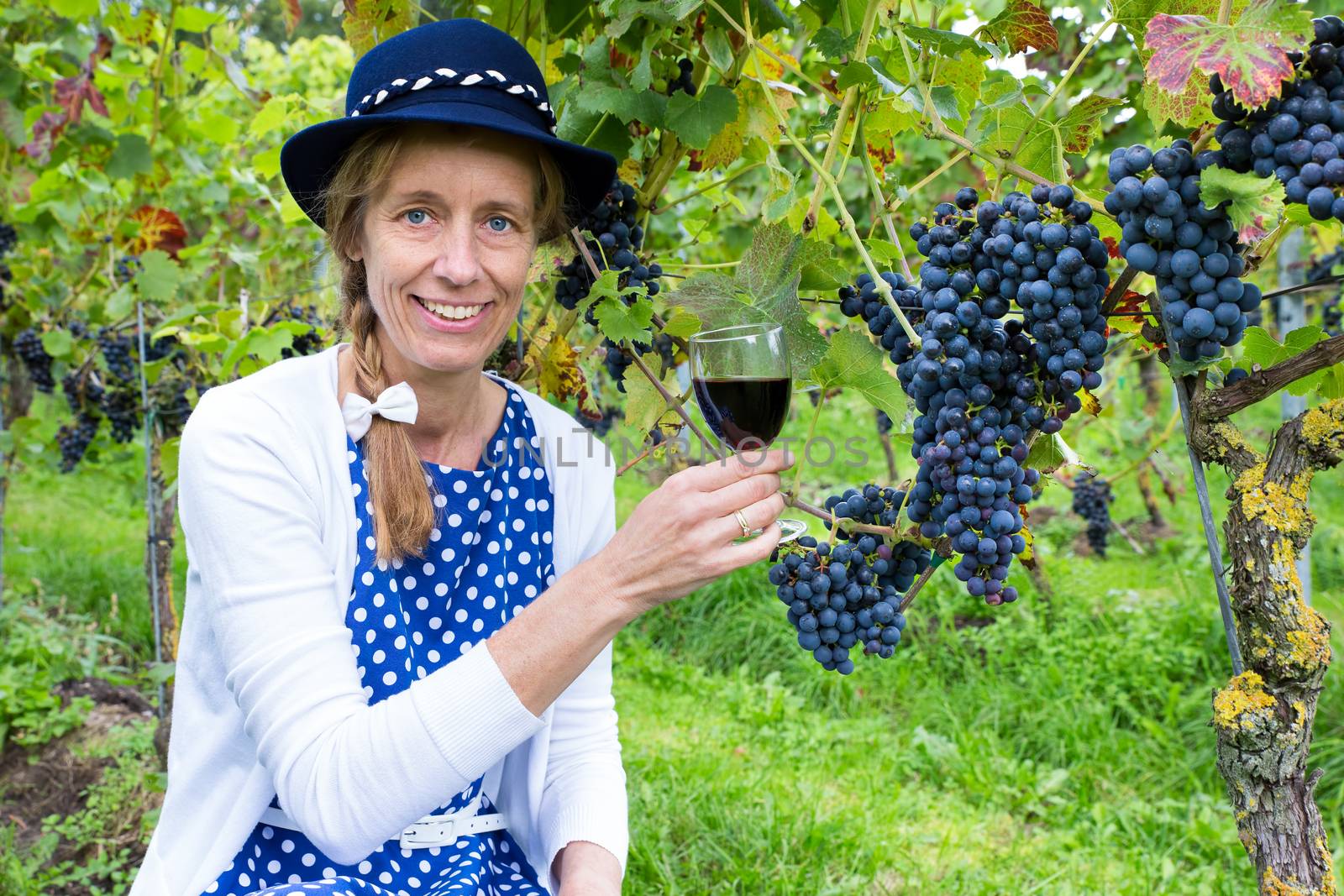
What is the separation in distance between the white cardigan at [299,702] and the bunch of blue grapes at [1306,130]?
1184mm

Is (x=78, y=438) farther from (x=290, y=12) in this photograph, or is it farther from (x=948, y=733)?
(x=948, y=733)

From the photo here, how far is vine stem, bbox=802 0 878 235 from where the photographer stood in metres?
1.68

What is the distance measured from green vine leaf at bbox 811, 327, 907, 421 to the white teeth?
64 centimetres

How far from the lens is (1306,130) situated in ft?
3.51

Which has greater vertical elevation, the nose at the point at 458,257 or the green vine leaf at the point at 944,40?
the green vine leaf at the point at 944,40

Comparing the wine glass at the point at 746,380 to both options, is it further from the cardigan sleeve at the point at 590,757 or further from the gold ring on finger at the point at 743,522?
the cardigan sleeve at the point at 590,757

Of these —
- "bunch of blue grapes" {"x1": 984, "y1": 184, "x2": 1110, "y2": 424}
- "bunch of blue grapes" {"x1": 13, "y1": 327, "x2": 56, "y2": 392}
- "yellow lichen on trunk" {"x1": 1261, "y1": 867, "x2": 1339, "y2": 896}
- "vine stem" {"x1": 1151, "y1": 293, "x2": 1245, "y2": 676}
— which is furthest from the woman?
"bunch of blue grapes" {"x1": 13, "y1": 327, "x2": 56, "y2": 392}

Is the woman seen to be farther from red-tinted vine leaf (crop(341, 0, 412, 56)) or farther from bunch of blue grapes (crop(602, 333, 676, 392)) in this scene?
red-tinted vine leaf (crop(341, 0, 412, 56))

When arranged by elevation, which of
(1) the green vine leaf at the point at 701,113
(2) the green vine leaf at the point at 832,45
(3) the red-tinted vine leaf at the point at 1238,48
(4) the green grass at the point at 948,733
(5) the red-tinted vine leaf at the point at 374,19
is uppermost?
(5) the red-tinted vine leaf at the point at 374,19

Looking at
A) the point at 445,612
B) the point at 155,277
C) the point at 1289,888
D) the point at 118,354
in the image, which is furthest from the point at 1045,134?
the point at 118,354

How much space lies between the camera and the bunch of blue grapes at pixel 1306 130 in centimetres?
103

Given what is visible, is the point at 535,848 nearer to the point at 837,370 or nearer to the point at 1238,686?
the point at 837,370

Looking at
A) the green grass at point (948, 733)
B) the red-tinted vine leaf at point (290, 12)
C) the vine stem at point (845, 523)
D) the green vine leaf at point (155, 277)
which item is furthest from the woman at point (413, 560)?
the green vine leaf at point (155, 277)

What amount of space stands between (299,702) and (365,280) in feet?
2.71
